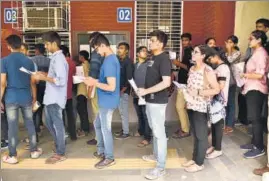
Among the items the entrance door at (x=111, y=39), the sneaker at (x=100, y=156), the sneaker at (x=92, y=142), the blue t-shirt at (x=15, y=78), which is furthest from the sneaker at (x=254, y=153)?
the entrance door at (x=111, y=39)

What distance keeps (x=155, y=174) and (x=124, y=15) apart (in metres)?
4.14

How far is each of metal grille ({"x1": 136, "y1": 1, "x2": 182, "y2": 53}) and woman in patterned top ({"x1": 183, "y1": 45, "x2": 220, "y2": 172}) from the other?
11.0ft

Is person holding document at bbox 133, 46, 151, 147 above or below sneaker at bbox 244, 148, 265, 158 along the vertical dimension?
above

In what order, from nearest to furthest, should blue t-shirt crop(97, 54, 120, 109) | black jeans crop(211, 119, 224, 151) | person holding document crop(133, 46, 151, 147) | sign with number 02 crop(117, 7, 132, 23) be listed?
1. blue t-shirt crop(97, 54, 120, 109)
2. black jeans crop(211, 119, 224, 151)
3. person holding document crop(133, 46, 151, 147)
4. sign with number 02 crop(117, 7, 132, 23)

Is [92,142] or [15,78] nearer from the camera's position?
[15,78]

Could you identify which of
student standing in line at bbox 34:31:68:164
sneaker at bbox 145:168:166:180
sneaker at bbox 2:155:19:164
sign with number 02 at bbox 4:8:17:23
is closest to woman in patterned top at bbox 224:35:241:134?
sneaker at bbox 145:168:166:180

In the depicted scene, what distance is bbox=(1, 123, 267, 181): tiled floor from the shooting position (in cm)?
332

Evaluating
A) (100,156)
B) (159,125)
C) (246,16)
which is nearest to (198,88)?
(159,125)

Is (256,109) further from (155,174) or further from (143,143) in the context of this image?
(143,143)

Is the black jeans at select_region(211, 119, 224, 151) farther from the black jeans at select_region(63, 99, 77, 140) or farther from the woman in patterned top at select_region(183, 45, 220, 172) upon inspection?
the black jeans at select_region(63, 99, 77, 140)

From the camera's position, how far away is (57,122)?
12.3ft

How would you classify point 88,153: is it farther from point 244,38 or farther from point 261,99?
point 244,38

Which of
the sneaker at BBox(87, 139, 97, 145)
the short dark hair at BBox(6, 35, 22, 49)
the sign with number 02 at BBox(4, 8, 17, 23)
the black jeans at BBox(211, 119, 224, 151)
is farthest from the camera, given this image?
the sign with number 02 at BBox(4, 8, 17, 23)

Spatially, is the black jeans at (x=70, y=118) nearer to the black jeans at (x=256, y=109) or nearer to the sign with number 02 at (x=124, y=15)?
the black jeans at (x=256, y=109)
